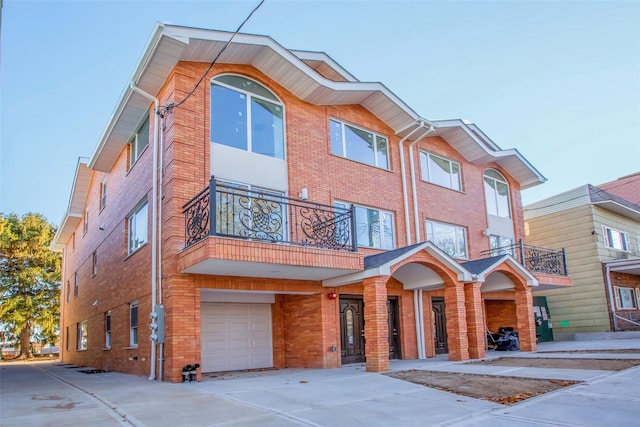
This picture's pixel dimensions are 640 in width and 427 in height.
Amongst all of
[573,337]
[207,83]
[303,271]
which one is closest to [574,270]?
[573,337]

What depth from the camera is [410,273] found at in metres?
14.1

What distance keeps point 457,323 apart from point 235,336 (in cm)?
603

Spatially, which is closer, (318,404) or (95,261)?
(318,404)

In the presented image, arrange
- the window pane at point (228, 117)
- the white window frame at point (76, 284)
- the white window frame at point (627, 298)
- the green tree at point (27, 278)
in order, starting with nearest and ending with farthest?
the window pane at point (228, 117) → the white window frame at point (627, 298) → the white window frame at point (76, 284) → the green tree at point (27, 278)

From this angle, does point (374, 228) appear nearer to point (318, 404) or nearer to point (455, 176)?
point (455, 176)

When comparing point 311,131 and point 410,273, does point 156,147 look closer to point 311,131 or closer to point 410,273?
point 311,131

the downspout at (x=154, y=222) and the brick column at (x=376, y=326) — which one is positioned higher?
the downspout at (x=154, y=222)

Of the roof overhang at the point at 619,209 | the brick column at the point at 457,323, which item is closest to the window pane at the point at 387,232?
the brick column at the point at 457,323

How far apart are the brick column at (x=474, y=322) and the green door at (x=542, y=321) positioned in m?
9.11

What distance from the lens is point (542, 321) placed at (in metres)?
21.5

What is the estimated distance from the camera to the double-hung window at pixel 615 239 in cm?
2242

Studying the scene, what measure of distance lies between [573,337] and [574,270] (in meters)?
2.97

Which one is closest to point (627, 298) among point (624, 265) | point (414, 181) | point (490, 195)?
point (624, 265)

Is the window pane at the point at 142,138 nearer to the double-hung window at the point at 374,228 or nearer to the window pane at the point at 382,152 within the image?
the double-hung window at the point at 374,228
